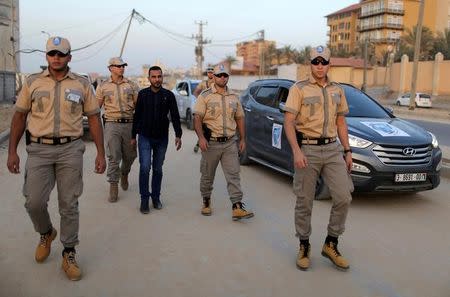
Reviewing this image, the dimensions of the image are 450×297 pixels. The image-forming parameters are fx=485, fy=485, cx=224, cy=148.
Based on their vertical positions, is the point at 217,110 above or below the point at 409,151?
above

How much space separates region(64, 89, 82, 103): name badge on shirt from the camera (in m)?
3.89

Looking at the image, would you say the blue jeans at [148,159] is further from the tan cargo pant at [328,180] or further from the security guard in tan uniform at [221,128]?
the tan cargo pant at [328,180]

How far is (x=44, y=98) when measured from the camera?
3838 mm

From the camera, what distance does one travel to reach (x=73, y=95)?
12.8 feet

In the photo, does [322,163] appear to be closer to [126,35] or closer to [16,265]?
[16,265]

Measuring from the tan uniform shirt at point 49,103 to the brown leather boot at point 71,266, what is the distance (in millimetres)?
999

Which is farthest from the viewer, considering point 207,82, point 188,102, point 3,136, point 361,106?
point 188,102

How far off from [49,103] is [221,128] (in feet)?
7.29

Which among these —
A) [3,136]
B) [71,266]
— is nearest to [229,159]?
[71,266]

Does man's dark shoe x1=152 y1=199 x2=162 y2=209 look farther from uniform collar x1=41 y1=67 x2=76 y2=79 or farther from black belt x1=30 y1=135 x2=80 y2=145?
uniform collar x1=41 y1=67 x2=76 y2=79

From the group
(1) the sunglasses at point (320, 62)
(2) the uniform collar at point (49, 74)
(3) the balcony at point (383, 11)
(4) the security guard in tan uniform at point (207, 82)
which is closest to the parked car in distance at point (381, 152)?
(4) the security guard in tan uniform at point (207, 82)

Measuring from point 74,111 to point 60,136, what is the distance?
236mm

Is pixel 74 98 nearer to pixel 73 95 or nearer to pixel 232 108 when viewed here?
pixel 73 95

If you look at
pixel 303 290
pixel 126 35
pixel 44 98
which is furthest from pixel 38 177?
pixel 126 35
